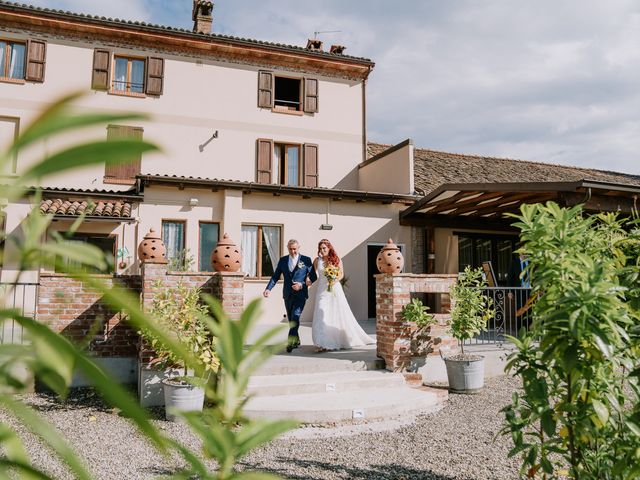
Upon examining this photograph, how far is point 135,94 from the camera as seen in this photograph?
611 inches

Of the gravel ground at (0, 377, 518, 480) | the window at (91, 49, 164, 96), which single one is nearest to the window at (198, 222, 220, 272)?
the window at (91, 49, 164, 96)

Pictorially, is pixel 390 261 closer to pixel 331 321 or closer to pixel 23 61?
pixel 331 321

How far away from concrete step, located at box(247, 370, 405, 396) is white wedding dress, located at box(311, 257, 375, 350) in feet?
3.51

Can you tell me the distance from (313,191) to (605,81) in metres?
12.6

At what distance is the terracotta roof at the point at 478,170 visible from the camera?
1741 centimetres

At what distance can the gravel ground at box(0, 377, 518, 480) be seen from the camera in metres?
4.47

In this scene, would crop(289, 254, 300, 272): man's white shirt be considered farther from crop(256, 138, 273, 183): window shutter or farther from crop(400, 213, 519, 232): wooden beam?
crop(256, 138, 273, 183): window shutter

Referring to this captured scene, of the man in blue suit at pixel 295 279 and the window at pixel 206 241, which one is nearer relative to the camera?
the man in blue suit at pixel 295 279

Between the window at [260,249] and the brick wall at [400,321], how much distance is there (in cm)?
644

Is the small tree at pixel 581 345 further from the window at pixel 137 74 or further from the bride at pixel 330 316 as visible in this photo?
the window at pixel 137 74

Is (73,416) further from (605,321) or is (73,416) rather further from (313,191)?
(313,191)

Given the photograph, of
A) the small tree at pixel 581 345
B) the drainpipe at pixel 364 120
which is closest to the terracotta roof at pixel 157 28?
the drainpipe at pixel 364 120

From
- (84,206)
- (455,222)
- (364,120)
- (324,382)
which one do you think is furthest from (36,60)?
(324,382)

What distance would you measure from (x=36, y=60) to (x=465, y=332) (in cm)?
1476
